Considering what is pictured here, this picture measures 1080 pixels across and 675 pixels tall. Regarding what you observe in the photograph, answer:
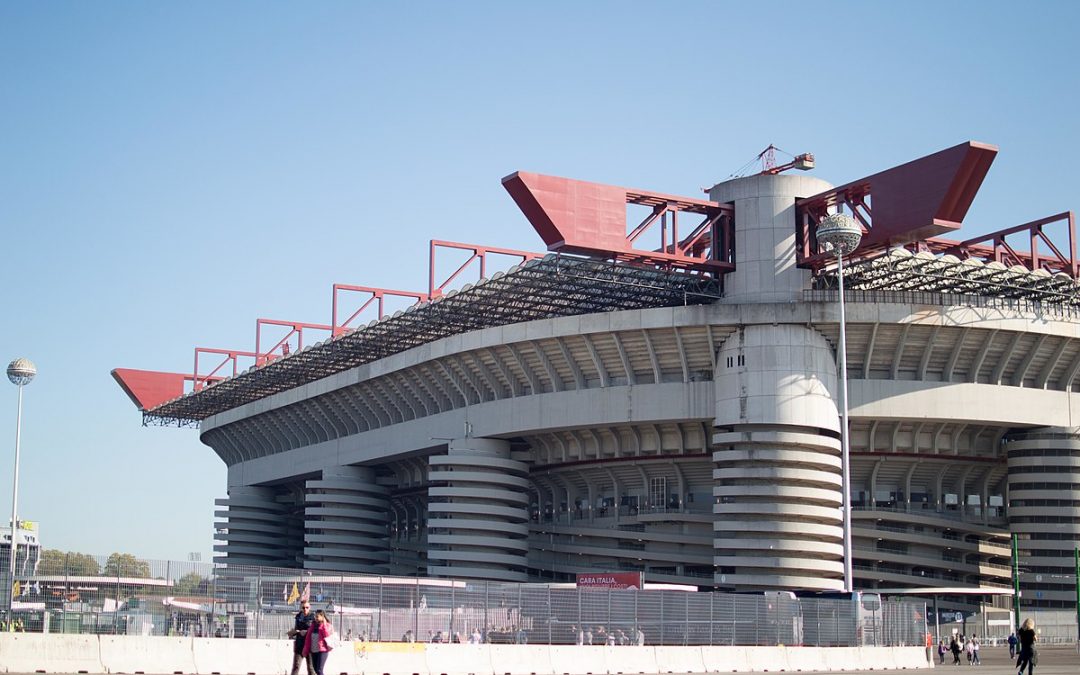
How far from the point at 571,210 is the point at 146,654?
3585 cm

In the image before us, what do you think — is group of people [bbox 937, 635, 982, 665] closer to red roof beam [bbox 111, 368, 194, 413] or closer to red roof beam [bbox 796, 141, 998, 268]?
red roof beam [bbox 796, 141, 998, 268]

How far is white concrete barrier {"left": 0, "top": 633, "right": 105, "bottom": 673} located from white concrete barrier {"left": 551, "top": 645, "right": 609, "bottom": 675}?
13.6 metres

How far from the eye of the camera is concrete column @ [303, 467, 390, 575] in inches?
3780

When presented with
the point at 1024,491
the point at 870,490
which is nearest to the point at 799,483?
the point at 870,490

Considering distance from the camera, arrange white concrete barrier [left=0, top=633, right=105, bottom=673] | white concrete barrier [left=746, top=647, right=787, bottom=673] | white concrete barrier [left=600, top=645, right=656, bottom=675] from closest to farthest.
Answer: white concrete barrier [left=0, top=633, right=105, bottom=673] < white concrete barrier [left=600, top=645, right=656, bottom=675] < white concrete barrier [left=746, top=647, right=787, bottom=673]

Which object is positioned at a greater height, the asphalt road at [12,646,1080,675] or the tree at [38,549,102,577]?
the tree at [38,549,102,577]

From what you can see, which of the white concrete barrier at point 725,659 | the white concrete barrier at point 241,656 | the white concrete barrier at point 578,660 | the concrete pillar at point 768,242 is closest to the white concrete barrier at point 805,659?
the white concrete barrier at point 725,659

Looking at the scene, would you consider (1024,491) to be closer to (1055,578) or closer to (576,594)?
(1055,578)

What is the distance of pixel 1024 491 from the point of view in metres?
76.4

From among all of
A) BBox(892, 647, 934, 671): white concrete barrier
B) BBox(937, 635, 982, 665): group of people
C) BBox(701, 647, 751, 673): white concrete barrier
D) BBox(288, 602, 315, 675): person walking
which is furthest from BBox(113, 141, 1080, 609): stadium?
BBox(288, 602, 315, 675): person walking

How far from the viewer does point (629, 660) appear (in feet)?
138

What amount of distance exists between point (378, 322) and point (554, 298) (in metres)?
14.2

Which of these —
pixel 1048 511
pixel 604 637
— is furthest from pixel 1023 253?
pixel 604 637

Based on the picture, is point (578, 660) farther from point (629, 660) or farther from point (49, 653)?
point (49, 653)
